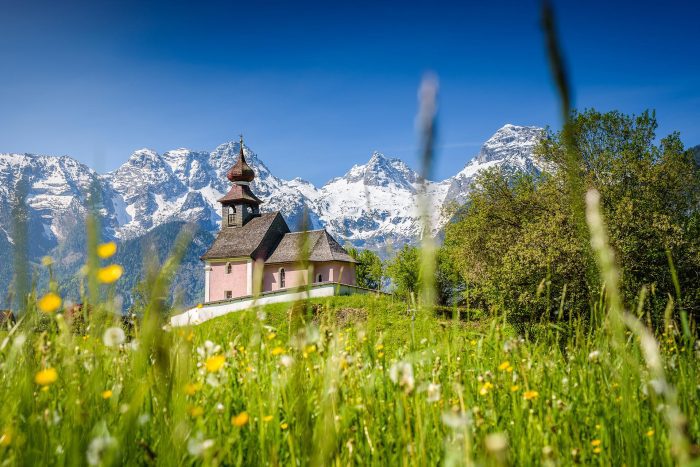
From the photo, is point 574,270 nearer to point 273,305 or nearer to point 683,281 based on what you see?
point 683,281

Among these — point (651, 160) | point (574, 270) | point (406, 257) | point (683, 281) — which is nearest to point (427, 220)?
point (574, 270)

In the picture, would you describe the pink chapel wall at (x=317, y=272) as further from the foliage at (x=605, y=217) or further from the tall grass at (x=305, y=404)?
the tall grass at (x=305, y=404)

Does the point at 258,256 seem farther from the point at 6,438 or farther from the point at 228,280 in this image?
the point at 6,438

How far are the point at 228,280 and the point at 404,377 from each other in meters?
60.5

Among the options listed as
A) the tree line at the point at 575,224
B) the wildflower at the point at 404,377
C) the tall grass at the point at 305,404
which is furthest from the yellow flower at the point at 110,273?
the tree line at the point at 575,224

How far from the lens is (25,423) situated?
1.80 meters

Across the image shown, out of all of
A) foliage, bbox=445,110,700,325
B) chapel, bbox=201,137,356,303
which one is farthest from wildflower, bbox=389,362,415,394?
chapel, bbox=201,137,356,303

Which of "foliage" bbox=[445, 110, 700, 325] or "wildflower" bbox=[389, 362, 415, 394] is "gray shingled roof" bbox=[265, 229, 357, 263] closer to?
"foliage" bbox=[445, 110, 700, 325]

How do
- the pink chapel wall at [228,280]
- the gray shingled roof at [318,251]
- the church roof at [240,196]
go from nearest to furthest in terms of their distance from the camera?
1. the gray shingled roof at [318,251]
2. the pink chapel wall at [228,280]
3. the church roof at [240,196]

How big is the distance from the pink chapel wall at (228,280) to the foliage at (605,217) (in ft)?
102

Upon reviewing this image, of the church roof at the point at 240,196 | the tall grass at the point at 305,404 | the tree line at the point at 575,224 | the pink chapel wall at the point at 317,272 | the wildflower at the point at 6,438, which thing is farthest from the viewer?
the church roof at the point at 240,196

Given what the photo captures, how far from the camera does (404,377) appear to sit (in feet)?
5.72

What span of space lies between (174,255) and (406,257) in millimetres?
62743

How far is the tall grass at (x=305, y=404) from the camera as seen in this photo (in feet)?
3.76
